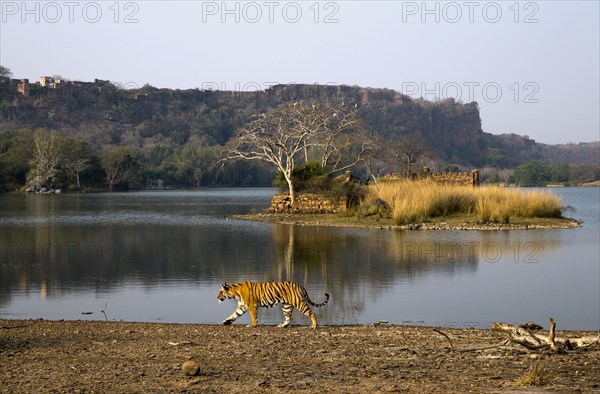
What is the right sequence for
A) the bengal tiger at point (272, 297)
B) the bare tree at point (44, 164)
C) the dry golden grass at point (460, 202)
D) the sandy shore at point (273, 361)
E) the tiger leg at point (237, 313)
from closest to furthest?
the sandy shore at point (273, 361)
the bengal tiger at point (272, 297)
the tiger leg at point (237, 313)
the dry golden grass at point (460, 202)
the bare tree at point (44, 164)

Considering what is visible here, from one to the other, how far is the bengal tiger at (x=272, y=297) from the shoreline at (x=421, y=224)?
18343 millimetres

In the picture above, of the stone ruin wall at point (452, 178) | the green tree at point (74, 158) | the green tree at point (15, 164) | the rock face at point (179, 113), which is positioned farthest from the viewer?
the rock face at point (179, 113)

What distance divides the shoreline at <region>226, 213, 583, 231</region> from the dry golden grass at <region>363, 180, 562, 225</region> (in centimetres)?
49

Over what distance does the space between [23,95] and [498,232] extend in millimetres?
114951

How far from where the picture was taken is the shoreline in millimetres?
28391

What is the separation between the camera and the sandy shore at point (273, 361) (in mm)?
6617

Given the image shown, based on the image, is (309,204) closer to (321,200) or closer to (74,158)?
(321,200)

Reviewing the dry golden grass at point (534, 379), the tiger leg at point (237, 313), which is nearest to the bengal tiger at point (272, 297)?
the tiger leg at point (237, 313)

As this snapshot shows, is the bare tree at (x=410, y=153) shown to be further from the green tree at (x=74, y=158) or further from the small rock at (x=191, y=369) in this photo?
the small rock at (x=191, y=369)

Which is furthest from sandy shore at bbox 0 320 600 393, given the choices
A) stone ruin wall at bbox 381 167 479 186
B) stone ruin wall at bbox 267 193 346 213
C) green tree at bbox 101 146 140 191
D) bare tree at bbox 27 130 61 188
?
green tree at bbox 101 146 140 191

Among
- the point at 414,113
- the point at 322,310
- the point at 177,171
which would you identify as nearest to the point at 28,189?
the point at 177,171

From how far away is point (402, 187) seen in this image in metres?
32.0

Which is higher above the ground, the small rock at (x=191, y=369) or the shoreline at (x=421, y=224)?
the small rock at (x=191, y=369)

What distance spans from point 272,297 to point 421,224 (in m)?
19.2
